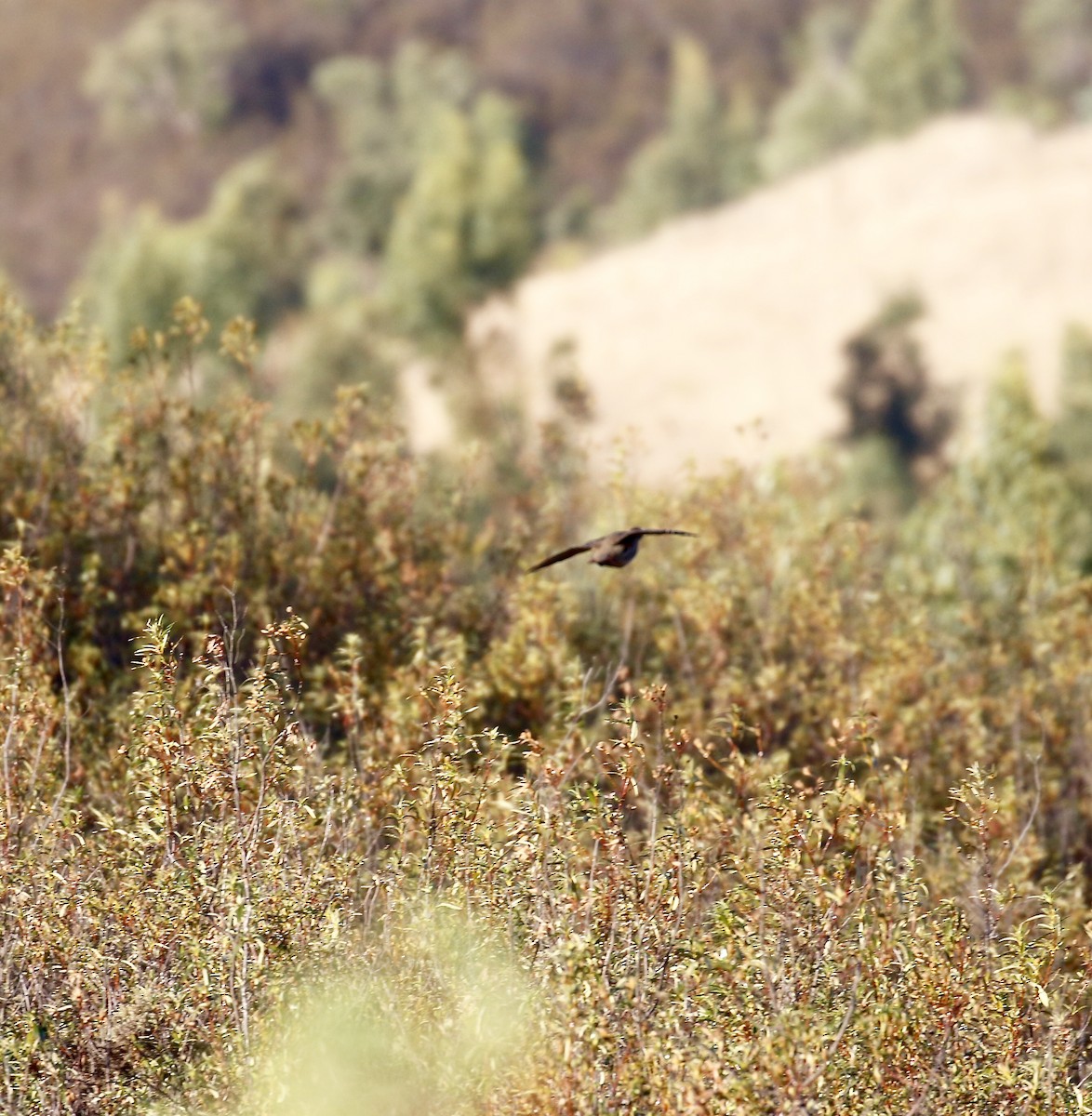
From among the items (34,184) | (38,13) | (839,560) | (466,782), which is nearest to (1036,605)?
(839,560)

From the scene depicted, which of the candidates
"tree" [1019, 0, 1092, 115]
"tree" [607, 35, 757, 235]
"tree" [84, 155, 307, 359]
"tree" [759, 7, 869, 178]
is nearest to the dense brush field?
"tree" [84, 155, 307, 359]

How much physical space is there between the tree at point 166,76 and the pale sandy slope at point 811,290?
77.5 m

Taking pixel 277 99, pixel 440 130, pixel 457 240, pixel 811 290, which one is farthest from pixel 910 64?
pixel 277 99

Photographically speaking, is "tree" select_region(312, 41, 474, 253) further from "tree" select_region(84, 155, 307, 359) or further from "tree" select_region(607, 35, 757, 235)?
"tree" select_region(607, 35, 757, 235)

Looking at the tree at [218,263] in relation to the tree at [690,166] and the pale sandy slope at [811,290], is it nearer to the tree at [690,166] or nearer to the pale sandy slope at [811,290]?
the pale sandy slope at [811,290]

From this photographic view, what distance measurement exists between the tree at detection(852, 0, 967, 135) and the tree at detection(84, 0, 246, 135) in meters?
72.5

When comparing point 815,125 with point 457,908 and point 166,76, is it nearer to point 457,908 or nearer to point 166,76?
point 166,76

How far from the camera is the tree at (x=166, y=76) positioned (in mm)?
173125

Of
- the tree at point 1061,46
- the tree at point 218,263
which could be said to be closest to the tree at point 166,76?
the tree at point 218,263

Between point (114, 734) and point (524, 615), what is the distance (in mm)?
5919

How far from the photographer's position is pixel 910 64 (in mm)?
136000

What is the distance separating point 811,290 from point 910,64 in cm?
4625

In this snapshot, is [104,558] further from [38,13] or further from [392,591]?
[38,13]

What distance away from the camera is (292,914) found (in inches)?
480
